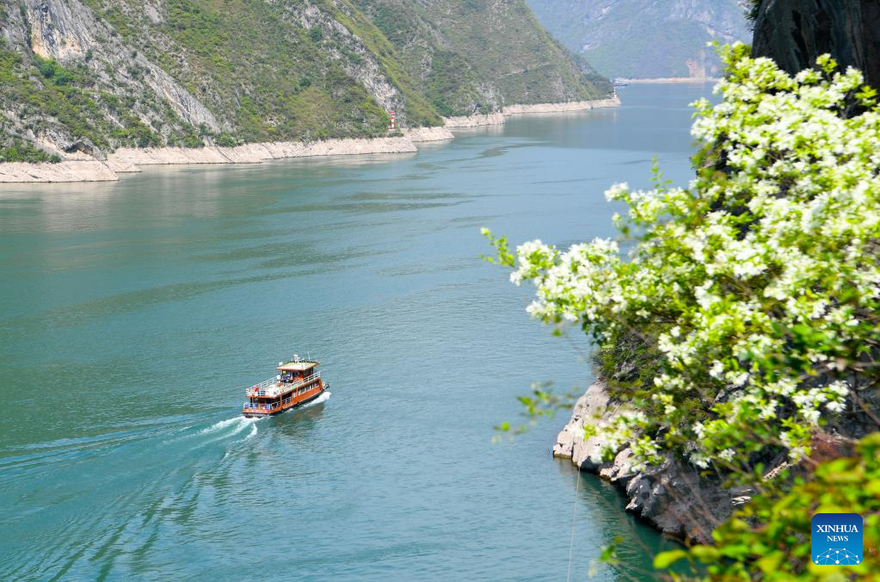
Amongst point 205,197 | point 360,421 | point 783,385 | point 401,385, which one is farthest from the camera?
point 205,197

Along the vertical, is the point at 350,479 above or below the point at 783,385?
below

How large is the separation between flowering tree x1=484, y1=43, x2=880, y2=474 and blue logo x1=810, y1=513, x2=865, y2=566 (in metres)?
2.07

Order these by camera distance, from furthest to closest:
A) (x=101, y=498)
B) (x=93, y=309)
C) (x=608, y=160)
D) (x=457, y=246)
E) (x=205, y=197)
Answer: (x=608, y=160), (x=205, y=197), (x=457, y=246), (x=93, y=309), (x=101, y=498)

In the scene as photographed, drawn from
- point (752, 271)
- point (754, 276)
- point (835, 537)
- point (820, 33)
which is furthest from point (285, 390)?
point (835, 537)

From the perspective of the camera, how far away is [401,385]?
59.2 metres

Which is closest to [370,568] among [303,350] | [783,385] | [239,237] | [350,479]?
[350,479]

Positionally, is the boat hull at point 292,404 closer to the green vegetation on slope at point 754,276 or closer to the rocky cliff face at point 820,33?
the rocky cliff face at point 820,33

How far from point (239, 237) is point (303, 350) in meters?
49.2

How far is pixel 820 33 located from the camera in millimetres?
34375

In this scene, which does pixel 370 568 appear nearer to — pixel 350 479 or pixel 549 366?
pixel 350 479

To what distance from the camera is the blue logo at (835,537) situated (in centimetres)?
979

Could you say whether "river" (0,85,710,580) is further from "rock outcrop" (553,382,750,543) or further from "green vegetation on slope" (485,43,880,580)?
"green vegetation on slope" (485,43,880,580)

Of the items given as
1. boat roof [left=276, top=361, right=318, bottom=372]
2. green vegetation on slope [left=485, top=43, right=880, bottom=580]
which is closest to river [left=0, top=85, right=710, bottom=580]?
boat roof [left=276, top=361, right=318, bottom=372]

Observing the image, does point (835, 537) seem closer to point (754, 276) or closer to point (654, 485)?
point (754, 276)
